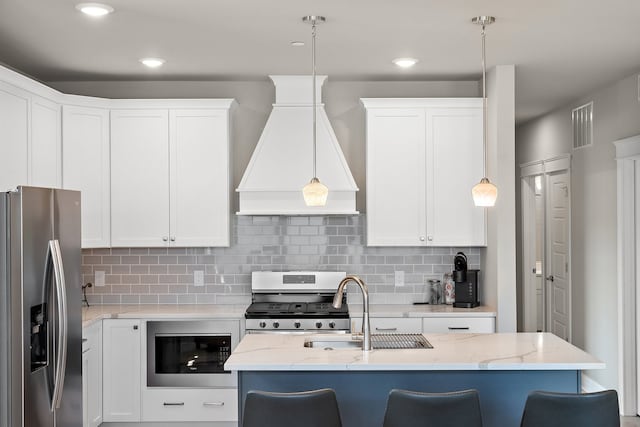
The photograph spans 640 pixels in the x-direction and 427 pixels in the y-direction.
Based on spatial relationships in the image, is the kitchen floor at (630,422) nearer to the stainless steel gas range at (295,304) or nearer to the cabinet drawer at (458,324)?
the cabinet drawer at (458,324)

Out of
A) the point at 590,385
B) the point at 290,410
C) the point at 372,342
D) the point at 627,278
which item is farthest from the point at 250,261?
the point at 590,385

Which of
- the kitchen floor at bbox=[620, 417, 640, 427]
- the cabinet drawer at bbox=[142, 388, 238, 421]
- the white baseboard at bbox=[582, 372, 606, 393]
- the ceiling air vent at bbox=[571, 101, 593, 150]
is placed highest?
the ceiling air vent at bbox=[571, 101, 593, 150]

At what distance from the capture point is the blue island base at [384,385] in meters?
3.24

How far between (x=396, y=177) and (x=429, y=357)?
6.98 feet

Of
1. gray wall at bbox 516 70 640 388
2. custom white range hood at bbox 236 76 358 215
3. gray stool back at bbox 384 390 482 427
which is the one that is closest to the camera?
gray stool back at bbox 384 390 482 427

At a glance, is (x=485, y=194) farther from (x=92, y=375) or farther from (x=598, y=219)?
(x=92, y=375)

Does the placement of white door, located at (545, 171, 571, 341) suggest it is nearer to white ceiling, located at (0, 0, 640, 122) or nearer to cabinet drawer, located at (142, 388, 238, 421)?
white ceiling, located at (0, 0, 640, 122)

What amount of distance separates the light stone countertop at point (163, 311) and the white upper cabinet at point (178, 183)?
0.50 meters

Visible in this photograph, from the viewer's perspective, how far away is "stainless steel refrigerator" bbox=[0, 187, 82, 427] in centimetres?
305

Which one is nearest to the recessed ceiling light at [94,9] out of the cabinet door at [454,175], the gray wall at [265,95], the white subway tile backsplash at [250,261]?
the gray wall at [265,95]

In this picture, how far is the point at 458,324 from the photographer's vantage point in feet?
16.0

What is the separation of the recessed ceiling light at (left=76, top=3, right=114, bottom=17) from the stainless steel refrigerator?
965 mm

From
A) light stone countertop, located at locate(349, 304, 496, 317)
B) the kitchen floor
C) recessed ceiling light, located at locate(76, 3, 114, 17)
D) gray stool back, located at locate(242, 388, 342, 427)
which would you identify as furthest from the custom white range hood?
the kitchen floor

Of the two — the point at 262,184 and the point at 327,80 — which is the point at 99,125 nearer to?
the point at 262,184
